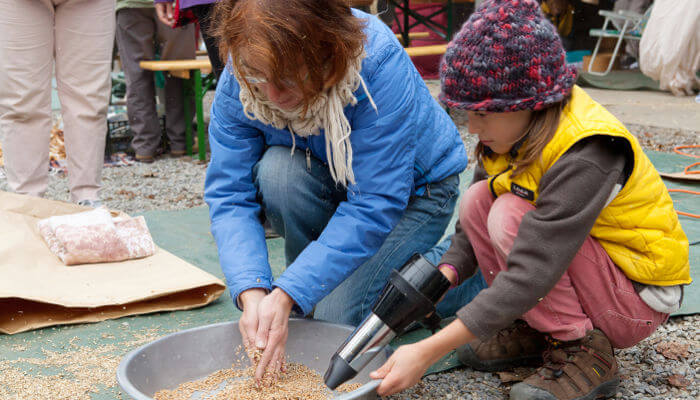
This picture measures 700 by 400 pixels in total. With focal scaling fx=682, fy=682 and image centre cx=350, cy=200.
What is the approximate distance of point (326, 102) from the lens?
1417 mm

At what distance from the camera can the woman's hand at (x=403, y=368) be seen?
121 cm

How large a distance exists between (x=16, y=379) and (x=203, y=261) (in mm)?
898

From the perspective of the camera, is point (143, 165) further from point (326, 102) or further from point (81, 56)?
point (326, 102)

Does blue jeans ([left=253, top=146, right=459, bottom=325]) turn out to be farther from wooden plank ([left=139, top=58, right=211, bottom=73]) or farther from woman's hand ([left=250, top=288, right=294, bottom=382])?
wooden plank ([left=139, top=58, right=211, bottom=73])

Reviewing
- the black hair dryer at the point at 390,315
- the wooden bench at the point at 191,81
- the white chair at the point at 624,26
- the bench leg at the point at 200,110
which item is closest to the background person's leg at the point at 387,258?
the black hair dryer at the point at 390,315

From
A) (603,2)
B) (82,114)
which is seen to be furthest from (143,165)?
(603,2)

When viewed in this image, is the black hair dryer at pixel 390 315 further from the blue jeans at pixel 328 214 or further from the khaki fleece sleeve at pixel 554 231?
the blue jeans at pixel 328 214

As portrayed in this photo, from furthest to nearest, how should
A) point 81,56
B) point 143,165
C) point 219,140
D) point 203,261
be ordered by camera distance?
A: point 143,165 → point 81,56 → point 203,261 → point 219,140

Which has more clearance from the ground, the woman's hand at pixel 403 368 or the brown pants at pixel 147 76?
the woman's hand at pixel 403 368

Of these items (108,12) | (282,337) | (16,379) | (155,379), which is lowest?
(16,379)

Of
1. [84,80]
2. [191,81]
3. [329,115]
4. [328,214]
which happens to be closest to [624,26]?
[191,81]

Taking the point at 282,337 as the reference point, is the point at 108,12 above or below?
above

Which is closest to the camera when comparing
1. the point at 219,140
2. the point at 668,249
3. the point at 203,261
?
the point at 668,249

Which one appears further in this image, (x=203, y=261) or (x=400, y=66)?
(x=203, y=261)
